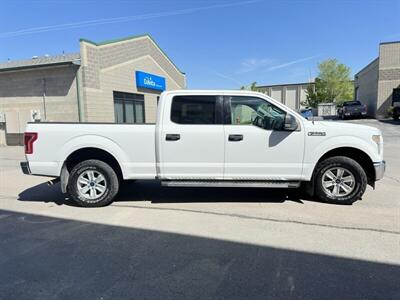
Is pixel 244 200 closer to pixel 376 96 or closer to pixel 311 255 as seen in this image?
pixel 311 255

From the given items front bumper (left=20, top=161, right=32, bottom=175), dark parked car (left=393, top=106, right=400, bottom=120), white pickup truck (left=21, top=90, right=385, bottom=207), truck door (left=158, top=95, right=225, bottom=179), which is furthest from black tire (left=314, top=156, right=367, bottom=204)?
dark parked car (left=393, top=106, right=400, bottom=120)

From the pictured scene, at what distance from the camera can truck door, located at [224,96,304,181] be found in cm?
482

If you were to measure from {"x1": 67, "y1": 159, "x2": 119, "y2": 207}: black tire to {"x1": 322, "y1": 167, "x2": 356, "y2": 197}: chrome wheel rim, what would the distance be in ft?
12.4

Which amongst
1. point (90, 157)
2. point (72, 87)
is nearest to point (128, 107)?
point (72, 87)

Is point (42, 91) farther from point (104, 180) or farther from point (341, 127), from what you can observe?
point (341, 127)

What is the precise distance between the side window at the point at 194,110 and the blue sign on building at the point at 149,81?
12843mm

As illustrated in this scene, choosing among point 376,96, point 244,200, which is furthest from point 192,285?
point 376,96

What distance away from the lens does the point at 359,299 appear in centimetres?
248

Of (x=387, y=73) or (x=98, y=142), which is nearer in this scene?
(x=98, y=142)

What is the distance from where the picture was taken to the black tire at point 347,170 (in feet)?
16.0

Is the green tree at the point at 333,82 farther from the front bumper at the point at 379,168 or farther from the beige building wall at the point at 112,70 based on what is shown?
the front bumper at the point at 379,168

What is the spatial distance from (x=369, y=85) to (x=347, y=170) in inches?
1188

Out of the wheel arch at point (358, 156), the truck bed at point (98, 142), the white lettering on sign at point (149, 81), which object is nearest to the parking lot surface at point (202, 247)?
the wheel arch at point (358, 156)

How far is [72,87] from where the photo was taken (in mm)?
13078
